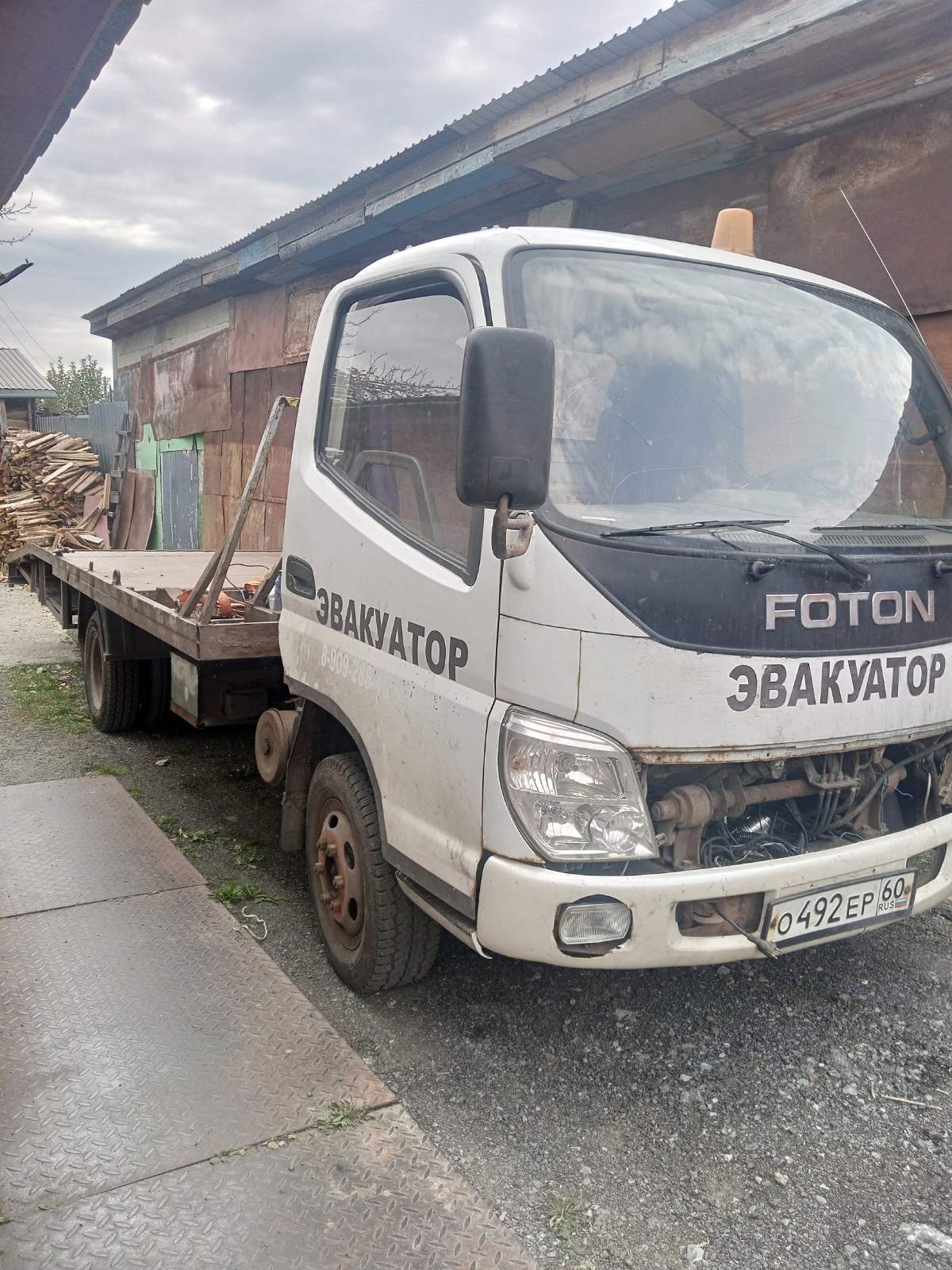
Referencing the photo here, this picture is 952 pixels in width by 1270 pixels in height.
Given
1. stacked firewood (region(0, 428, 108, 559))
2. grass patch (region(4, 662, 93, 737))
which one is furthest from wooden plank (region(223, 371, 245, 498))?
grass patch (region(4, 662, 93, 737))

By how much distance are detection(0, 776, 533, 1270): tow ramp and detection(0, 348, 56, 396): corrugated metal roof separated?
2531 cm

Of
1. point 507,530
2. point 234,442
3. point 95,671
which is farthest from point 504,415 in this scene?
point 234,442

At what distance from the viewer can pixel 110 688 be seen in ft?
19.4

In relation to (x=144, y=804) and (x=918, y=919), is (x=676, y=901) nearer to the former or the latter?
(x=918, y=919)

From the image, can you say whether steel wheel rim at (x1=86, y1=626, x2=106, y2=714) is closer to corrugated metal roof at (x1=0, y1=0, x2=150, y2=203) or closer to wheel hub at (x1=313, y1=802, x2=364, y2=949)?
wheel hub at (x1=313, y1=802, x2=364, y2=949)

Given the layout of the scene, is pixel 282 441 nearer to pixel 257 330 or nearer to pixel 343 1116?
pixel 257 330

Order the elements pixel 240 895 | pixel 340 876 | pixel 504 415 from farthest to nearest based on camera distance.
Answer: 1. pixel 240 895
2. pixel 340 876
3. pixel 504 415

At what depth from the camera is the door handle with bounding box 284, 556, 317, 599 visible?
130 inches

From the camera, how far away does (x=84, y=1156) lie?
237 cm

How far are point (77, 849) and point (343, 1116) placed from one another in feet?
7.31

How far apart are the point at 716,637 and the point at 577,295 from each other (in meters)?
1.04

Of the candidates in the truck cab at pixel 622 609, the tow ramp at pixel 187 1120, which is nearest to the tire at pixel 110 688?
the tow ramp at pixel 187 1120

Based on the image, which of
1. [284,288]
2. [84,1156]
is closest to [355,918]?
[84,1156]

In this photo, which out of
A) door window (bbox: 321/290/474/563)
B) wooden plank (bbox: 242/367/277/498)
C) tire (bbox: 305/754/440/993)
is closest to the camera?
door window (bbox: 321/290/474/563)
